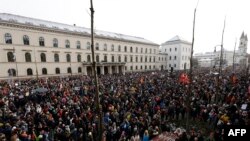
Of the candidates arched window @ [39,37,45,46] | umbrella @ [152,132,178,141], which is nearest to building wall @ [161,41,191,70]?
arched window @ [39,37,45,46]

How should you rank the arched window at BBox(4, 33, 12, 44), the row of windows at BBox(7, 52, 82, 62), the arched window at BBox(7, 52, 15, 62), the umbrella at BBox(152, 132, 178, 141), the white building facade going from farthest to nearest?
the white building facade < the row of windows at BBox(7, 52, 82, 62) < the arched window at BBox(7, 52, 15, 62) < the arched window at BBox(4, 33, 12, 44) < the umbrella at BBox(152, 132, 178, 141)

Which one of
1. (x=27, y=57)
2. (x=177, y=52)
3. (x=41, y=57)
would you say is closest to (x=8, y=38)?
(x=27, y=57)

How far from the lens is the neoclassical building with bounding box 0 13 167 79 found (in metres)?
33.3

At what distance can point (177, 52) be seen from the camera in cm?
7394

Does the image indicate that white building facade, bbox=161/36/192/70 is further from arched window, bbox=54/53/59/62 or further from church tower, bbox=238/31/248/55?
church tower, bbox=238/31/248/55

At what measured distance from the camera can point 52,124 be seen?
1089 cm

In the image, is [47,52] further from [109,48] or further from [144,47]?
[144,47]

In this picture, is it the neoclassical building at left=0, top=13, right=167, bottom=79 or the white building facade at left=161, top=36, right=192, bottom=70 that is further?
the white building facade at left=161, top=36, right=192, bottom=70

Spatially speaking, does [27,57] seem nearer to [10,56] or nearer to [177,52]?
[10,56]

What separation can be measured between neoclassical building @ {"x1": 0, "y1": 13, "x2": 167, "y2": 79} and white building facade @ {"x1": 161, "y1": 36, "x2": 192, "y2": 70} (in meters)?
27.3

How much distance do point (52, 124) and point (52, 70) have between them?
32243mm

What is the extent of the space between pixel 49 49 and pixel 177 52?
54.9 m

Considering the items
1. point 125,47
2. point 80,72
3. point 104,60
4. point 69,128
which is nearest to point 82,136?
point 69,128

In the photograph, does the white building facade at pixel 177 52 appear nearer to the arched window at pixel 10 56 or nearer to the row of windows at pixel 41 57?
the row of windows at pixel 41 57
